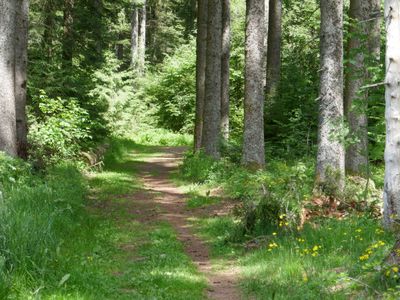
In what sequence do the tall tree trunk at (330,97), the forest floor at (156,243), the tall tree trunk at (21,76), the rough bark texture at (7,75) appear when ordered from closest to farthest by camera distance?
the forest floor at (156,243) < the tall tree trunk at (330,97) < the rough bark texture at (7,75) < the tall tree trunk at (21,76)

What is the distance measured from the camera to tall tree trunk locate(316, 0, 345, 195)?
10.6m

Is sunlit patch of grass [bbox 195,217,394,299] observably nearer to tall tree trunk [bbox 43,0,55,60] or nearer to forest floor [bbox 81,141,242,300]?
forest floor [bbox 81,141,242,300]

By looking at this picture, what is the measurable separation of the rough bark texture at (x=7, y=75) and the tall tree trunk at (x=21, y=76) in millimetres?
1705

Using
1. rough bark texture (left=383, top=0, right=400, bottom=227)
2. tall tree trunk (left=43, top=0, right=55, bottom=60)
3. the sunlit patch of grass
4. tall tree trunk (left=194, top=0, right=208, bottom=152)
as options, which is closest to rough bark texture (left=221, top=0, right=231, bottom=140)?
tall tree trunk (left=194, top=0, right=208, bottom=152)

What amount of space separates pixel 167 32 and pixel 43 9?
29765 mm

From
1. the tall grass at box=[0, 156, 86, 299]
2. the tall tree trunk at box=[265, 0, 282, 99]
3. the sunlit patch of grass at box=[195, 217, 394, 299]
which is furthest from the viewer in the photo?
the tall tree trunk at box=[265, 0, 282, 99]

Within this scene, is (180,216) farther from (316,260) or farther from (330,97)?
(316,260)

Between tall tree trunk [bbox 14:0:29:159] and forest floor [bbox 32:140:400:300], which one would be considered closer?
forest floor [bbox 32:140:400:300]

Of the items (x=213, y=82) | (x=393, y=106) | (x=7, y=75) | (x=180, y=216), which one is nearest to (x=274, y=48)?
(x=213, y=82)

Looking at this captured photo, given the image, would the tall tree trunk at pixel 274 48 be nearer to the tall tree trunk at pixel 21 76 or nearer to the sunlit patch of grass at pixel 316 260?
the tall tree trunk at pixel 21 76

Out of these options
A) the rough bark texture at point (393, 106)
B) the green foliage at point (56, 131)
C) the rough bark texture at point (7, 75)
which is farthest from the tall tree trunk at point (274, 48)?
the rough bark texture at point (393, 106)

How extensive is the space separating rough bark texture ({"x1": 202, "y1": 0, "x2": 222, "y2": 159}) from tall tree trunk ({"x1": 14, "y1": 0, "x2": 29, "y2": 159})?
5.92 meters

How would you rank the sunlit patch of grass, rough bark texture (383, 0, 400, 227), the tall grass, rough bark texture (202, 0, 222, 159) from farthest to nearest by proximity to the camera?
rough bark texture (202, 0, 222, 159), rough bark texture (383, 0, 400, 227), the sunlit patch of grass, the tall grass

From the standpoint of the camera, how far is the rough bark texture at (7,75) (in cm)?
1146
